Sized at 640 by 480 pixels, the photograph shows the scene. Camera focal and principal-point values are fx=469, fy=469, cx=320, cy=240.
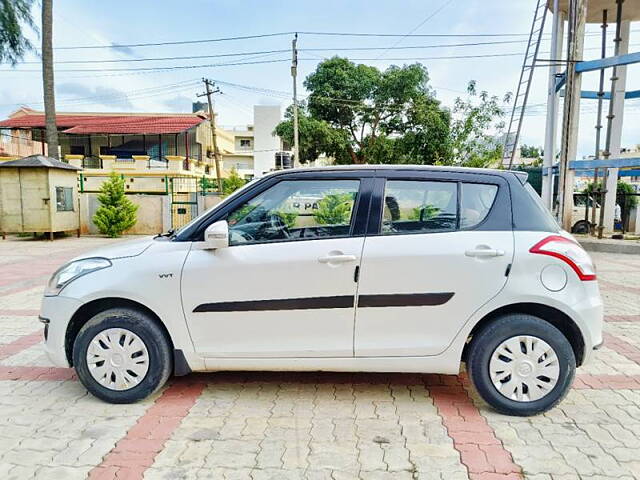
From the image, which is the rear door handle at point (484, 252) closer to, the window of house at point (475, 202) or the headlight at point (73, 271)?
the window of house at point (475, 202)

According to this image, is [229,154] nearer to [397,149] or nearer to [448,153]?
[397,149]

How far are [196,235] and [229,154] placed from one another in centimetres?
4227

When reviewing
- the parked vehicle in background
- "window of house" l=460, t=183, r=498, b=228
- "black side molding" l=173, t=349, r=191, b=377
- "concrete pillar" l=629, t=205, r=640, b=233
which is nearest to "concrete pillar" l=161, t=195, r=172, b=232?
the parked vehicle in background

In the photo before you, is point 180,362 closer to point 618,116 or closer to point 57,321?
point 57,321

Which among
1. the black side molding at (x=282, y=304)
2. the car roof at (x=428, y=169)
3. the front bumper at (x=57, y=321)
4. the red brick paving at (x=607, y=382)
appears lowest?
the red brick paving at (x=607, y=382)

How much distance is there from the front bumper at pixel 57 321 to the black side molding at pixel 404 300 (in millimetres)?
1989

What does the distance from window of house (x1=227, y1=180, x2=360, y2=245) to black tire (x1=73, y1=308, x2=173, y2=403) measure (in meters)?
0.83

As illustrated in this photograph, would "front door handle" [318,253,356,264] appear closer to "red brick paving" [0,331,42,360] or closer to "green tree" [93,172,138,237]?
"red brick paving" [0,331,42,360]

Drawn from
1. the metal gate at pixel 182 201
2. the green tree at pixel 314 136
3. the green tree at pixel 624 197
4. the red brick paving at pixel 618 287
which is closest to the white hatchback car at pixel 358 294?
the red brick paving at pixel 618 287

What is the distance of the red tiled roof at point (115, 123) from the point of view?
28438mm

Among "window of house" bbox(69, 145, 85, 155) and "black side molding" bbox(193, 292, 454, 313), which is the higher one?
"window of house" bbox(69, 145, 85, 155)

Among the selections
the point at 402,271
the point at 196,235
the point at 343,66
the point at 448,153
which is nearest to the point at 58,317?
the point at 196,235

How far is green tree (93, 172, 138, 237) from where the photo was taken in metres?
15.3

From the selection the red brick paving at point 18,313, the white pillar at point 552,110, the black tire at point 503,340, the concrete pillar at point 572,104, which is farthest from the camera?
the white pillar at point 552,110
